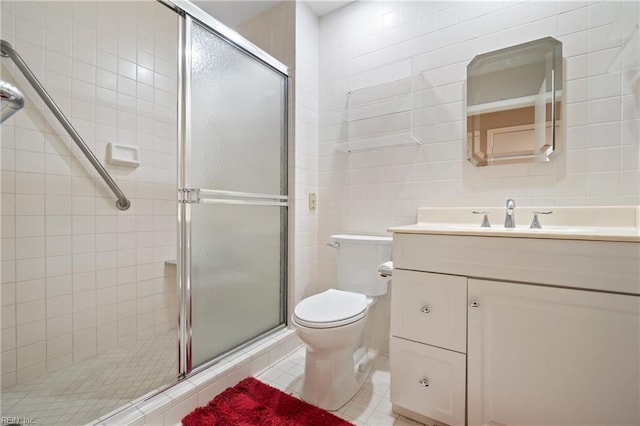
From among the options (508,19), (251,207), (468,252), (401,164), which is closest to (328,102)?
(401,164)

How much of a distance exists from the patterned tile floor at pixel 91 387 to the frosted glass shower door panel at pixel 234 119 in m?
0.95

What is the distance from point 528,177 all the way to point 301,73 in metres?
1.47

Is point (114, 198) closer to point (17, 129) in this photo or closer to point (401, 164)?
point (17, 129)

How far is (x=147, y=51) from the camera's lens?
1.97 m

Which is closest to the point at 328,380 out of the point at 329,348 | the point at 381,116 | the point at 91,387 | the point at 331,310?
the point at 329,348

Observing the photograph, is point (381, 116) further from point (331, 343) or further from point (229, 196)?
point (331, 343)

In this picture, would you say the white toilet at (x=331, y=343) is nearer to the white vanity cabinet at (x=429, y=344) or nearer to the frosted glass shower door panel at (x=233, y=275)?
the white vanity cabinet at (x=429, y=344)

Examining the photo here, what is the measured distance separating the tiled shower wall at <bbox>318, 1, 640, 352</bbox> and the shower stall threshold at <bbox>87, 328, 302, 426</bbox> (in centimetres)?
60

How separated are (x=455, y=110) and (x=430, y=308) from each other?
1.08m

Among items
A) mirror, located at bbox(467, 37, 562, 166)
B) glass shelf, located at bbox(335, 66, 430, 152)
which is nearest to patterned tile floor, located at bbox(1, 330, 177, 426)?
glass shelf, located at bbox(335, 66, 430, 152)

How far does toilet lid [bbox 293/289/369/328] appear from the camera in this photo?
124 centimetres

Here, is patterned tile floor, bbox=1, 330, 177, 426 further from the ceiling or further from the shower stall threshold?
the ceiling

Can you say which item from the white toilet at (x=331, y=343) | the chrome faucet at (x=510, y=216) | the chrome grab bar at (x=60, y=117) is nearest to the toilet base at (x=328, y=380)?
the white toilet at (x=331, y=343)

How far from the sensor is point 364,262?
164 centimetres
